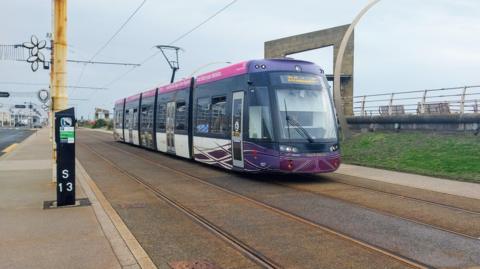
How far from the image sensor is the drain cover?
226 inches

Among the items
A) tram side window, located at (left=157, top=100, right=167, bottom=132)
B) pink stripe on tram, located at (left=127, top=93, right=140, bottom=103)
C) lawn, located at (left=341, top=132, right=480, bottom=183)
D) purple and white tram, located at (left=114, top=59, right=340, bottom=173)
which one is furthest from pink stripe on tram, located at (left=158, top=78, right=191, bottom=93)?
lawn, located at (left=341, top=132, right=480, bottom=183)

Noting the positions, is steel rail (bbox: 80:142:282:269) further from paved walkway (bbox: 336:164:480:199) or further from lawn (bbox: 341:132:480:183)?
lawn (bbox: 341:132:480:183)

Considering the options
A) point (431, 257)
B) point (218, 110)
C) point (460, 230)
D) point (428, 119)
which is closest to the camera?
point (431, 257)

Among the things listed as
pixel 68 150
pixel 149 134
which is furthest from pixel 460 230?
pixel 149 134

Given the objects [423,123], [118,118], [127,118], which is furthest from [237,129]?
[118,118]

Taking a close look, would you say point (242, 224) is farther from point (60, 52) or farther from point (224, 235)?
point (60, 52)

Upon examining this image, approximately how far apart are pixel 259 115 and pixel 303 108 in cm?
117

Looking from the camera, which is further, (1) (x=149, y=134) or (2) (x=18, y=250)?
(1) (x=149, y=134)

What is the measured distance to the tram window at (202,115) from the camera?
16.8m

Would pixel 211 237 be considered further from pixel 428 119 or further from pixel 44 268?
pixel 428 119

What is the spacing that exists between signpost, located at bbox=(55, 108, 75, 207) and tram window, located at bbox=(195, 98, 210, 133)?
7287 millimetres

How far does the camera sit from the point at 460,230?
304 inches

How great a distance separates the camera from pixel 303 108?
1327 centimetres

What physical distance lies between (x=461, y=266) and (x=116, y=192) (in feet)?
26.1
